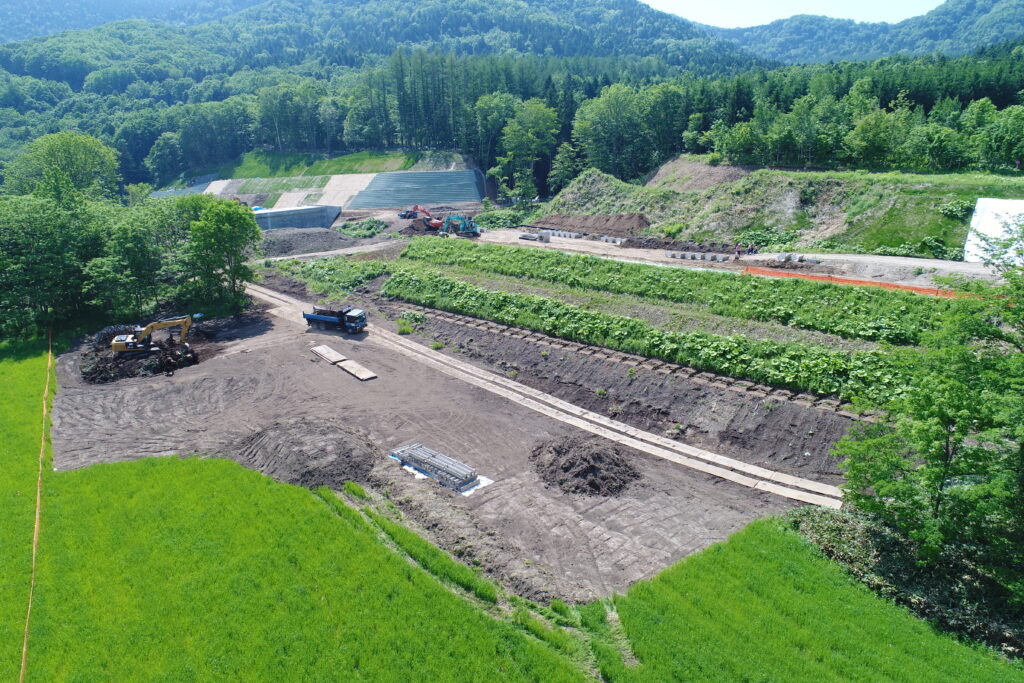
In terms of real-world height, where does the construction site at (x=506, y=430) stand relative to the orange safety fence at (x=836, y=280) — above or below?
below

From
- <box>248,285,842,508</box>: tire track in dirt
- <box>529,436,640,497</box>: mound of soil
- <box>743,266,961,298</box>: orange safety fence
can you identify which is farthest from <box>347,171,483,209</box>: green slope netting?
<box>529,436,640,497</box>: mound of soil

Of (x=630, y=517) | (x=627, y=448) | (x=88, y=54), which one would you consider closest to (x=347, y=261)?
(x=627, y=448)

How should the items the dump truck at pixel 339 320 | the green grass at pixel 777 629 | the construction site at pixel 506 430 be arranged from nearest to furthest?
the green grass at pixel 777 629 < the construction site at pixel 506 430 < the dump truck at pixel 339 320

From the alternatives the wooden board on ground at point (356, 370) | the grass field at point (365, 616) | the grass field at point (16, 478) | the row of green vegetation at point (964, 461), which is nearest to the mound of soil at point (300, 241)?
the grass field at point (16, 478)

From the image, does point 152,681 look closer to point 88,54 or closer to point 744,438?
point 744,438

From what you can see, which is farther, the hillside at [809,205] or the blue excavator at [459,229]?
the blue excavator at [459,229]

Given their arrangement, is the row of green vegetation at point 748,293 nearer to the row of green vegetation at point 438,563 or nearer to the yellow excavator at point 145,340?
the row of green vegetation at point 438,563

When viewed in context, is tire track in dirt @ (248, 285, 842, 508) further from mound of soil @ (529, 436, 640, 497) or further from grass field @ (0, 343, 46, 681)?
grass field @ (0, 343, 46, 681)
